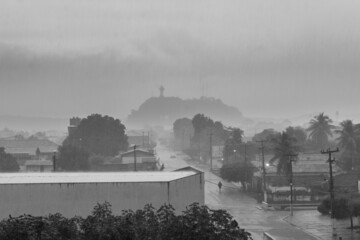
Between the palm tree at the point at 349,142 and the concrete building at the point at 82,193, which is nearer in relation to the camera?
the concrete building at the point at 82,193

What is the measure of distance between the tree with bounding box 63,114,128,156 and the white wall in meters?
57.7

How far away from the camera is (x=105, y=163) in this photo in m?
69.2

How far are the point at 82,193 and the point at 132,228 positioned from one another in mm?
10802

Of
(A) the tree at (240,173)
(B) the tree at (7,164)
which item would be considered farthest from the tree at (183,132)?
(A) the tree at (240,173)

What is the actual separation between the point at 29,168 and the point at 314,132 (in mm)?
42216

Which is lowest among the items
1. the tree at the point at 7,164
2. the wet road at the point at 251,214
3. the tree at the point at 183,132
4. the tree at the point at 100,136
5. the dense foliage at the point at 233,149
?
the wet road at the point at 251,214

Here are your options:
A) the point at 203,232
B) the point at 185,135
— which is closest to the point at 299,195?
the point at 203,232

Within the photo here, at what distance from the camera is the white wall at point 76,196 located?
2336 cm

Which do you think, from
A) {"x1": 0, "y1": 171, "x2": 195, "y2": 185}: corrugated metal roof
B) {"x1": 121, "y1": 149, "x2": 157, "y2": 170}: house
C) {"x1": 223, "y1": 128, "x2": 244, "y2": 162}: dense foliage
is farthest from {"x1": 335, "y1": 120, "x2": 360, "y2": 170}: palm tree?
{"x1": 0, "y1": 171, "x2": 195, "y2": 185}: corrugated metal roof

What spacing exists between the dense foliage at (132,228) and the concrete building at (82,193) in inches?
381

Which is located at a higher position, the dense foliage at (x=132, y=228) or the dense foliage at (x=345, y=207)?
the dense foliage at (x=132, y=228)

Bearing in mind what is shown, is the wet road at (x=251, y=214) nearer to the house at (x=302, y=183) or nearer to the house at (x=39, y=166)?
the house at (x=302, y=183)

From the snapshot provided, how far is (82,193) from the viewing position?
2380 centimetres

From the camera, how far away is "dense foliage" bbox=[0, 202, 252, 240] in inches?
502
